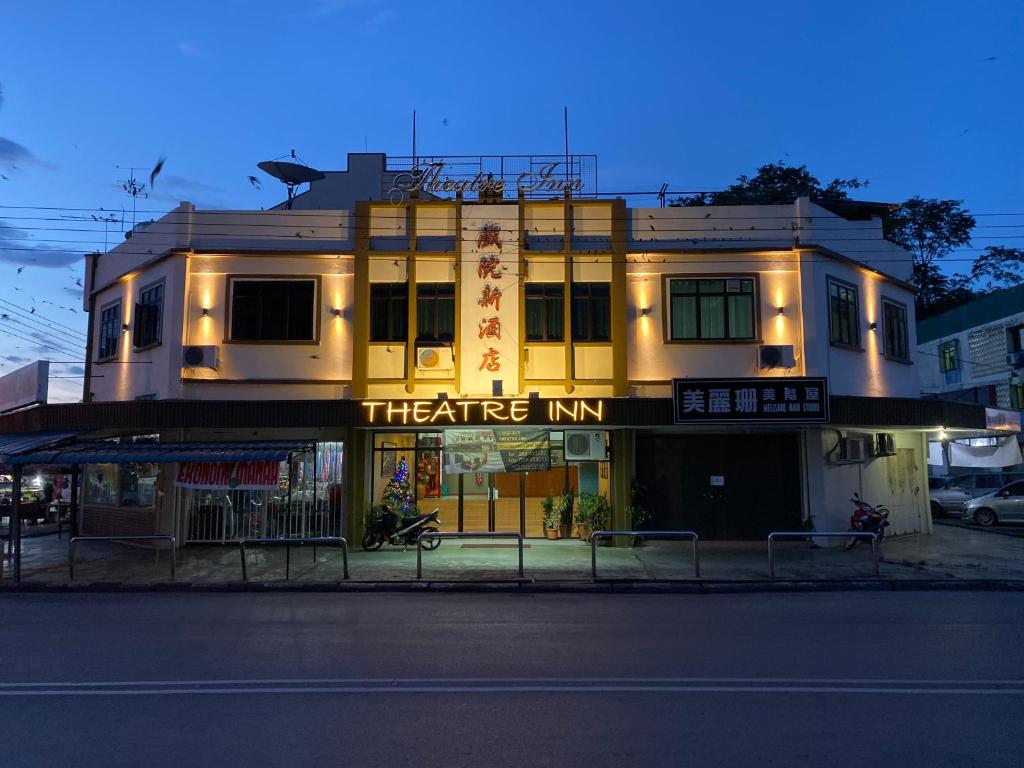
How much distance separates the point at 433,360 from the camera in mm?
17953

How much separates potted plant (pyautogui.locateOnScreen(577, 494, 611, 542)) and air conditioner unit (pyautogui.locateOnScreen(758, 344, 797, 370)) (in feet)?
16.1

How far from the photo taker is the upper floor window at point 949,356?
119 feet

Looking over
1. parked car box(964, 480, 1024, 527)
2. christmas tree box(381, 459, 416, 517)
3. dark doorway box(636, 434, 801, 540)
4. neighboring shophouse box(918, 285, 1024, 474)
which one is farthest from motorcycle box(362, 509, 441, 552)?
neighboring shophouse box(918, 285, 1024, 474)

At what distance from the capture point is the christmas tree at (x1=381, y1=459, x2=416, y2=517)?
18.1 meters

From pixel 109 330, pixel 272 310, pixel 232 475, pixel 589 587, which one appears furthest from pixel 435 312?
pixel 109 330

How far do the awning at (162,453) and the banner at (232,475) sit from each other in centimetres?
34

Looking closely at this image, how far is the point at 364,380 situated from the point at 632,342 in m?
6.33

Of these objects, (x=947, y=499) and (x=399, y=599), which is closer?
(x=399, y=599)

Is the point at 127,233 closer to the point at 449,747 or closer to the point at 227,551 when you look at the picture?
the point at 227,551

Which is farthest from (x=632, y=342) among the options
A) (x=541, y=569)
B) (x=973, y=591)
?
(x=973, y=591)

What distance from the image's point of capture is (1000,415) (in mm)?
20406

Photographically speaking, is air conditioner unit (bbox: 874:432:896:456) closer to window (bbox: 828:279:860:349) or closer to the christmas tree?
window (bbox: 828:279:860:349)

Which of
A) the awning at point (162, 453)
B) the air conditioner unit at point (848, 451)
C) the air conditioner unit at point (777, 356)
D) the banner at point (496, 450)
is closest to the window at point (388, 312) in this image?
the banner at point (496, 450)

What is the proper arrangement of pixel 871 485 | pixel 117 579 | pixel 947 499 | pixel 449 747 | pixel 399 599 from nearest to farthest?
pixel 449 747
pixel 399 599
pixel 117 579
pixel 871 485
pixel 947 499
